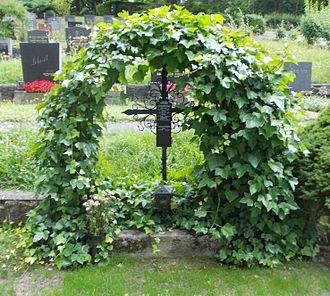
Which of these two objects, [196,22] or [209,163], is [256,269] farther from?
[196,22]

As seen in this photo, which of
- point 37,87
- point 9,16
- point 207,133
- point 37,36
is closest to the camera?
point 207,133

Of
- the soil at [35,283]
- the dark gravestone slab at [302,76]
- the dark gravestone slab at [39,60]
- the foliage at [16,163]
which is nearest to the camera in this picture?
the soil at [35,283]

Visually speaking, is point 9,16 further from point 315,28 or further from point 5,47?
point 315,28

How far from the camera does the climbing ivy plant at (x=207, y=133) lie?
11.2 feet

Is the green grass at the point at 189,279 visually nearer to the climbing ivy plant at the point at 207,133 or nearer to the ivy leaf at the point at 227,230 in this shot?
the climbing ivy plant at the point at 207,133

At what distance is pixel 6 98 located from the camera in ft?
36.6

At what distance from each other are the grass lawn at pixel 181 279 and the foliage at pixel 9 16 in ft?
→ 62.2

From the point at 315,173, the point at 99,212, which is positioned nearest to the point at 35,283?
the point at 99,212

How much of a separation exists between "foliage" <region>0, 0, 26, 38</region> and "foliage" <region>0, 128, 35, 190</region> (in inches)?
662

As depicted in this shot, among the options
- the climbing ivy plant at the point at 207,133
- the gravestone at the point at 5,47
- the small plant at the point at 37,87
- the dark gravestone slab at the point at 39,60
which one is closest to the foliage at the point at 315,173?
the climbing ivy plant at the point at 207,133

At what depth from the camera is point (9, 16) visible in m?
21.2

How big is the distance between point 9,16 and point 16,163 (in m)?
18.9

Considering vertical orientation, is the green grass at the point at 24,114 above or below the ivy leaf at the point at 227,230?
above

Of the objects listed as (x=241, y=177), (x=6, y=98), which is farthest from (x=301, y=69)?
(x=241, y=177)
